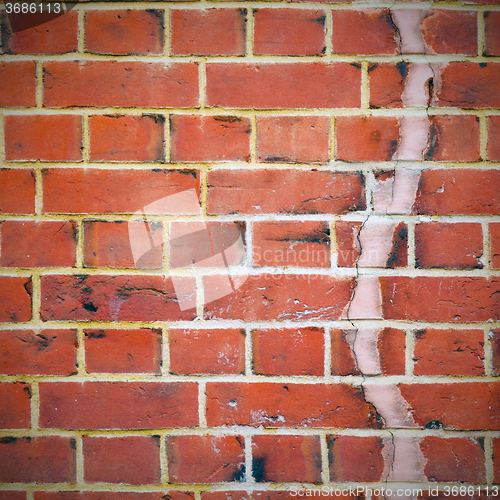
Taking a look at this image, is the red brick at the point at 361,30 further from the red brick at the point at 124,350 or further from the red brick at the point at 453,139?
the red brick at the point at 124,350

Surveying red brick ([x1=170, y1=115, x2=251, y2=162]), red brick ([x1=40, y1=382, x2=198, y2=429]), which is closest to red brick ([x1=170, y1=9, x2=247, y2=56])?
red brick ([x1=170, y1=115, x2=251, y2=162])

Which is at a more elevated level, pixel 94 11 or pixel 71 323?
A: pixel 94 11

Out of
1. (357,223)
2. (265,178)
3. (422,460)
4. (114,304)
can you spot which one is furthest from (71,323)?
(422,460)

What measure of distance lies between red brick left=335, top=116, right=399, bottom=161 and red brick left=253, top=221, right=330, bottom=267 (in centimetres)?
18

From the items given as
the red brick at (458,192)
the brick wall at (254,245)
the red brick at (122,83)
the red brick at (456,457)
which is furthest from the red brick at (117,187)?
the red brick at (456,457)

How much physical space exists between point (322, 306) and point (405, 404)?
284 mm

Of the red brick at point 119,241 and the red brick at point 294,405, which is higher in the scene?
the red brick at point 119,241

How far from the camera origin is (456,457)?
59 centimetres

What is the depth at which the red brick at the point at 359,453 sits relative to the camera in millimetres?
591

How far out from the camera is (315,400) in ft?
1.93

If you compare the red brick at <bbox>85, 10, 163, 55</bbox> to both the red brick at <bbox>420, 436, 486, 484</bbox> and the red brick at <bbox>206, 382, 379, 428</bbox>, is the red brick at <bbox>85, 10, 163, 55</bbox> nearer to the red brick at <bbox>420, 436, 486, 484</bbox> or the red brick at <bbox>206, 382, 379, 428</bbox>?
the red brick at <bbox>206, 382, 379, 428</bbox>

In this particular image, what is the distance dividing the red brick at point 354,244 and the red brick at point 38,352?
0.62m

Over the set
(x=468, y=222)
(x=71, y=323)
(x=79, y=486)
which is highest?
(x=468, y=222)

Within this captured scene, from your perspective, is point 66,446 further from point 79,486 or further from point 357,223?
point 357,223
